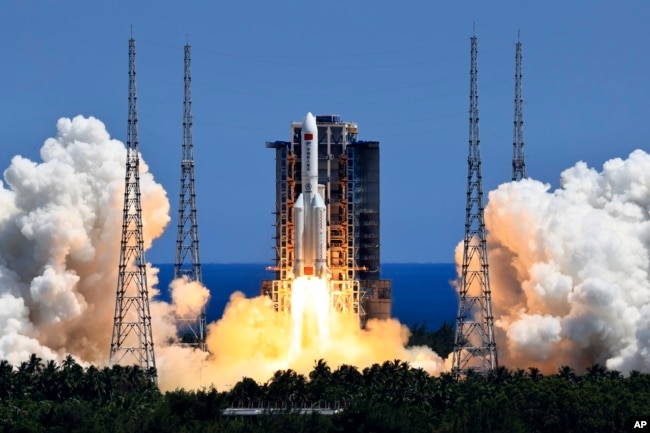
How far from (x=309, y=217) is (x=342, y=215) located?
460 centimetres

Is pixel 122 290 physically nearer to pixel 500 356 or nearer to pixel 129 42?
pixel 129 42

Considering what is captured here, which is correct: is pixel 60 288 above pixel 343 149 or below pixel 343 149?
below

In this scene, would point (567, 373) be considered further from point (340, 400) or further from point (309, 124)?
point (309, 124)

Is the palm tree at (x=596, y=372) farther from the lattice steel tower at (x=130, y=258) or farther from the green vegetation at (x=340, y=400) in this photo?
the lattice steel tower at (x=130, y=258)

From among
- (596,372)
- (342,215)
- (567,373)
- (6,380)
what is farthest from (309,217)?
(6,380)

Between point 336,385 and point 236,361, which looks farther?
point 236,361

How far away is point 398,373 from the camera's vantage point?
344 feet

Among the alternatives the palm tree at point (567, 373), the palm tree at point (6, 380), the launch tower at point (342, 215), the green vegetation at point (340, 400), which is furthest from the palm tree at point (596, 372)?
the palm tree at point (6, 380)

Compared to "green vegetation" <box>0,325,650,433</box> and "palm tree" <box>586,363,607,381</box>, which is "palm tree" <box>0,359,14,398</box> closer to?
"green vegetation" <box>0,325,650,433</box>

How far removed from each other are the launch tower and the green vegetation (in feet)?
20.2

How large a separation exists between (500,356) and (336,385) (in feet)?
45.4

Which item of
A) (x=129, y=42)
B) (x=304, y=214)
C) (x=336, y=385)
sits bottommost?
(x=336, y=385)

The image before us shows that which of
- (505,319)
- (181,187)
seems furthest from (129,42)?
(505,319)

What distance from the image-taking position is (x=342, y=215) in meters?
114
